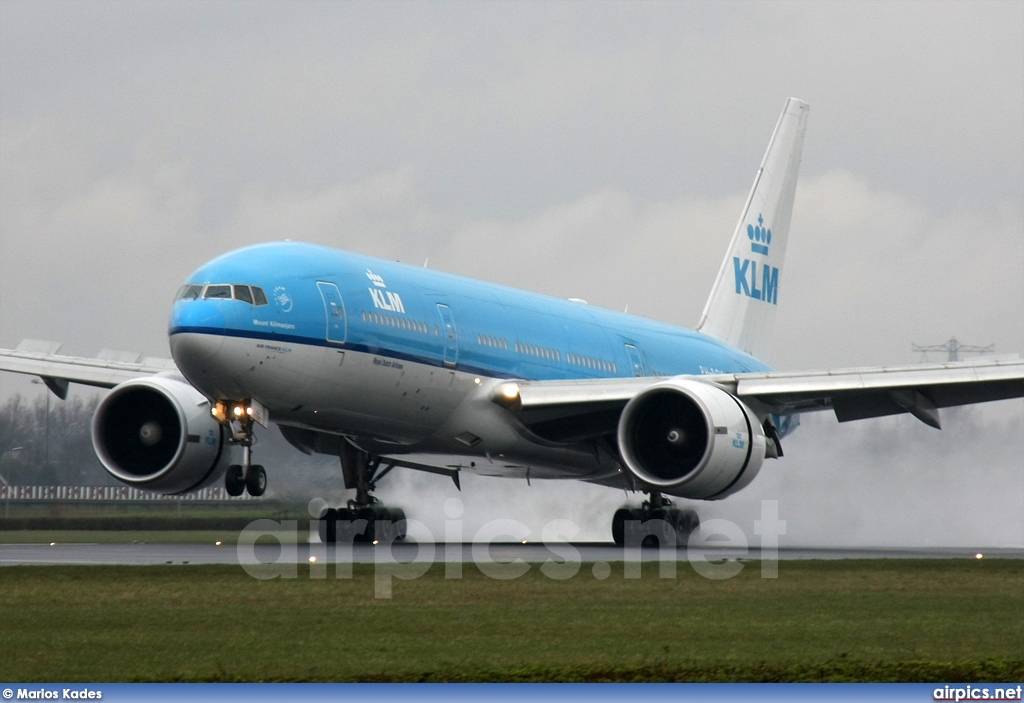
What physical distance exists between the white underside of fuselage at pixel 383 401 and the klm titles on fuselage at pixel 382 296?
0.89 m

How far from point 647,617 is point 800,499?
21.9 m

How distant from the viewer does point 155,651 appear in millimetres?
13703

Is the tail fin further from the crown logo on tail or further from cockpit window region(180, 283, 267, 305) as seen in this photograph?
cockpit window region(180, 283, 267, 305)

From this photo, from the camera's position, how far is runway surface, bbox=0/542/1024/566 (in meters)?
24.3

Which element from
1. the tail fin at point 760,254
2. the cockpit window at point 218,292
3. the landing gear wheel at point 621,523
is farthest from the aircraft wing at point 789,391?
the tail fin at point 760,254

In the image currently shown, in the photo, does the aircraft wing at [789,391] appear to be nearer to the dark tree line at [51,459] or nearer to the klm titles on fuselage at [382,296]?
the klm titles on fuselage at [382,296]

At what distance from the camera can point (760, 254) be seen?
43.7 metres

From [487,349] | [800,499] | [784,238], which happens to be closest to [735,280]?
[784,238]

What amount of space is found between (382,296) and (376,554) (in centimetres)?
428

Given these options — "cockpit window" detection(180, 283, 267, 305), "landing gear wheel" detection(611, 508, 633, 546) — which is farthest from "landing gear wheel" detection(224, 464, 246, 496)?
"landing gear wheel" detection(611, 508, 633, 546)

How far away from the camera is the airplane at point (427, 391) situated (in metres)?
25.5

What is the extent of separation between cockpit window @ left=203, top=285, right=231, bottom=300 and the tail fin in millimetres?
18074

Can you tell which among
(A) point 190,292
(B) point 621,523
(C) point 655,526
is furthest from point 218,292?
(B) point 621,523

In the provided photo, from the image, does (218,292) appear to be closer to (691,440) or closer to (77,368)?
(77,368)
